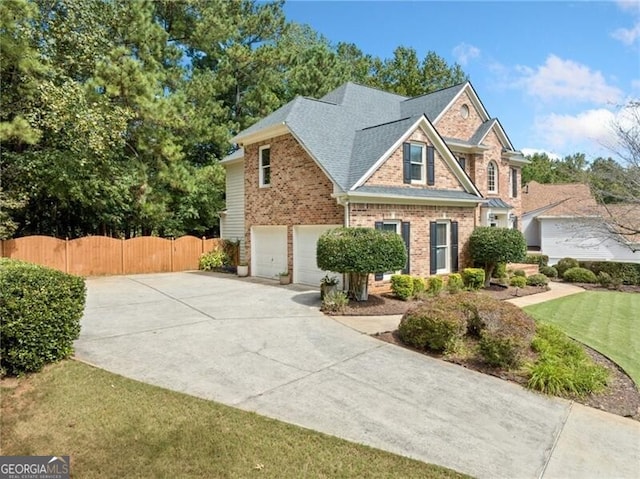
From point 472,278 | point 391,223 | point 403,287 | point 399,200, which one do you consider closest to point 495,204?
point 472,278

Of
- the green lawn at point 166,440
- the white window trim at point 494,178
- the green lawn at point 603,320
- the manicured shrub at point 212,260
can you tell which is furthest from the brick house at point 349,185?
the green lawn at point 166,440

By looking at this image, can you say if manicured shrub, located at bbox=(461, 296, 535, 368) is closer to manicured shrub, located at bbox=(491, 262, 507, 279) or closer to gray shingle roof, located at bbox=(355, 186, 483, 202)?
gray shingle roof, located at bbox=(355, 186, 483, 202)

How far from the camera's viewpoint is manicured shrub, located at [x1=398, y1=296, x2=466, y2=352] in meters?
7.70

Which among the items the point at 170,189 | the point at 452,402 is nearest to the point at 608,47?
the point at 452,402

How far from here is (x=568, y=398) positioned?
6.13m

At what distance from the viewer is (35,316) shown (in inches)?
238

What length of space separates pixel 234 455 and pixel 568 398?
5.08m

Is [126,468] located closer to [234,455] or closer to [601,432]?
[234,455]

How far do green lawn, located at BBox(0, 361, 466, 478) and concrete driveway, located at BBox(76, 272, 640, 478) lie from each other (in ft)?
1.08

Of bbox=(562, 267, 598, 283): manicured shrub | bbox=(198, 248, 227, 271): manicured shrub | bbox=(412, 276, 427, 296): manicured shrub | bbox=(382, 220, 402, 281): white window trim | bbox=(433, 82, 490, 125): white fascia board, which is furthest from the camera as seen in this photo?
bbox=(198, 248, 227, 271): manicured shrub

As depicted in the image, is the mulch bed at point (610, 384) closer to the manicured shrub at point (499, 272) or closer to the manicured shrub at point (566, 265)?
the manicured shrub at point (499, 272)

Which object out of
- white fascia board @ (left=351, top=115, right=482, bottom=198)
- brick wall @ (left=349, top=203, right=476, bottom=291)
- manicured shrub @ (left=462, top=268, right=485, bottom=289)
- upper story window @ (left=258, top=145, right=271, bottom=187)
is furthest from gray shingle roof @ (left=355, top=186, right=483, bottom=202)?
upper story window @ (left=258, top=145, right=271, bottom=187)

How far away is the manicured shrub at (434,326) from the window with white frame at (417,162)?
25.1 ft

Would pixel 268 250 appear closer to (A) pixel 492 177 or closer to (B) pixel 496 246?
(B) pixel 496 246
